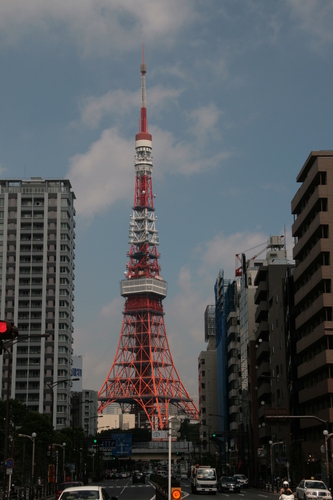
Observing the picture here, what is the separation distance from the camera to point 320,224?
7206cm

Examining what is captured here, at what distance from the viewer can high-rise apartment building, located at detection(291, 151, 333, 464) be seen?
69625 mm

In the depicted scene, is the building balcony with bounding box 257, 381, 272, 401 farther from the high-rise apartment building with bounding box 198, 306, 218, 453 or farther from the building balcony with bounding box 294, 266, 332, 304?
the high-rise apartment building with bounding box 198, 306, 218, 453

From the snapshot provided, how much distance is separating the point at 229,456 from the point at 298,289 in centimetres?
6119

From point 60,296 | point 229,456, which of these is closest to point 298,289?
point 229,456

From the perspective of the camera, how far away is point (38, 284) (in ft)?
492

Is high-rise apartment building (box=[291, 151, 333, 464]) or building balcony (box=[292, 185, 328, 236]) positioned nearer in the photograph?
high-rise apartment building (box=[291, 151, 333, 464])

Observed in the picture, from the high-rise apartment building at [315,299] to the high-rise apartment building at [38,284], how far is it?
73.6 meters

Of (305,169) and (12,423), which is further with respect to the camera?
(12,423)

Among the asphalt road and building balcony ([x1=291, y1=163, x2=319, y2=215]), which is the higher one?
building balcony ([x1=291, y1=163, x2=319, y2=215])

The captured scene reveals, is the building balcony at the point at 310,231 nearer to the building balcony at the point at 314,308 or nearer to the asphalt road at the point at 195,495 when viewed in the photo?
the building balcony at the point at 314,308

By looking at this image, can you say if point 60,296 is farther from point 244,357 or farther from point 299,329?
point 299,329

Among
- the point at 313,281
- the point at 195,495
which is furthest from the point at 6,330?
the point at 313,281

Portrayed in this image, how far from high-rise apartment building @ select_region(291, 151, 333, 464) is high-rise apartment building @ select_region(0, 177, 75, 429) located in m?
73.6

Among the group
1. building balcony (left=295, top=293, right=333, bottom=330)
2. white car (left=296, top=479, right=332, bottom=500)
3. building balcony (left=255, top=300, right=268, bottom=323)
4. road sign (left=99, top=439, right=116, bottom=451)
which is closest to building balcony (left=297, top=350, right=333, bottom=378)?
building balcony (left=295, top=293, right=333, bottom=330)
